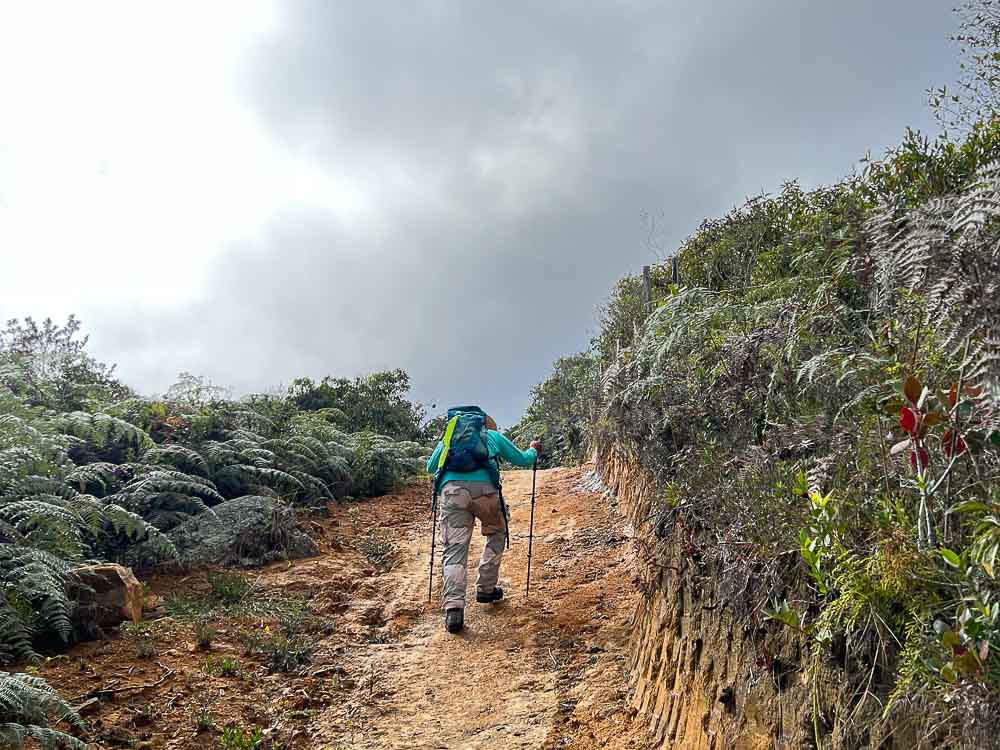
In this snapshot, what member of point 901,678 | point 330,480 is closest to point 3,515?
point 330,480

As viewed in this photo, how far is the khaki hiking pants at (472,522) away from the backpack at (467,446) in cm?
16

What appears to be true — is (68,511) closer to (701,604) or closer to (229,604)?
(229,604)

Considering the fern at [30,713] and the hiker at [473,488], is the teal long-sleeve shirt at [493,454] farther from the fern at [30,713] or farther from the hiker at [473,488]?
the fern at [30,713]

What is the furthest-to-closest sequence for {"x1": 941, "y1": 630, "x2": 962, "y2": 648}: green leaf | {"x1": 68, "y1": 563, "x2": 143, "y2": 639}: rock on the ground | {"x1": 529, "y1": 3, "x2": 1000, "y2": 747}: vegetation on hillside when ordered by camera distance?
1. {"x1": 68, "y1": 563, "x2": 143, "y2": 639}: rock on the ground
2. {"x1": 529, "y1": 3, "x2": 1000, "y2": 747}: vegetation on hillside
3. {"x1": 941, "y1": 630, "x2": 962, "y2": 648}: green leaf

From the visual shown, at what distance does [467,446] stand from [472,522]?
32.5 inches

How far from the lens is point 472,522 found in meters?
8.02

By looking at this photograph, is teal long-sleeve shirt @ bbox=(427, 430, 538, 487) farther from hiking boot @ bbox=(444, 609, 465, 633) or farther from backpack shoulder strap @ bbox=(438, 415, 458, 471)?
hiking boot @ bbox=(444, 609, 465, 633)

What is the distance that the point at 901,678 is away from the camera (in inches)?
97.0

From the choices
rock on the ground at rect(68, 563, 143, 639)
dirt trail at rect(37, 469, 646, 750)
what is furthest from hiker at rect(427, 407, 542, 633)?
rock on the ground at rect(68, 563, 143, 639)

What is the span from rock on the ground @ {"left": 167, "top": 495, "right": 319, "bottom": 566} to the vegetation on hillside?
5506 mm

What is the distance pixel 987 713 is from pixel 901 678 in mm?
416

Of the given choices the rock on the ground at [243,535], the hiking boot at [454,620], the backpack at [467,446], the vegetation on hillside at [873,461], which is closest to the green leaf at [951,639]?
the vegetation on hillside at [873,461]

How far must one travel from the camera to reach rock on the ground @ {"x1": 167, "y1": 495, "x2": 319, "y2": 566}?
8773 mm

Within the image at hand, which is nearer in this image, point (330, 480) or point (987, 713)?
point (987, 713)
